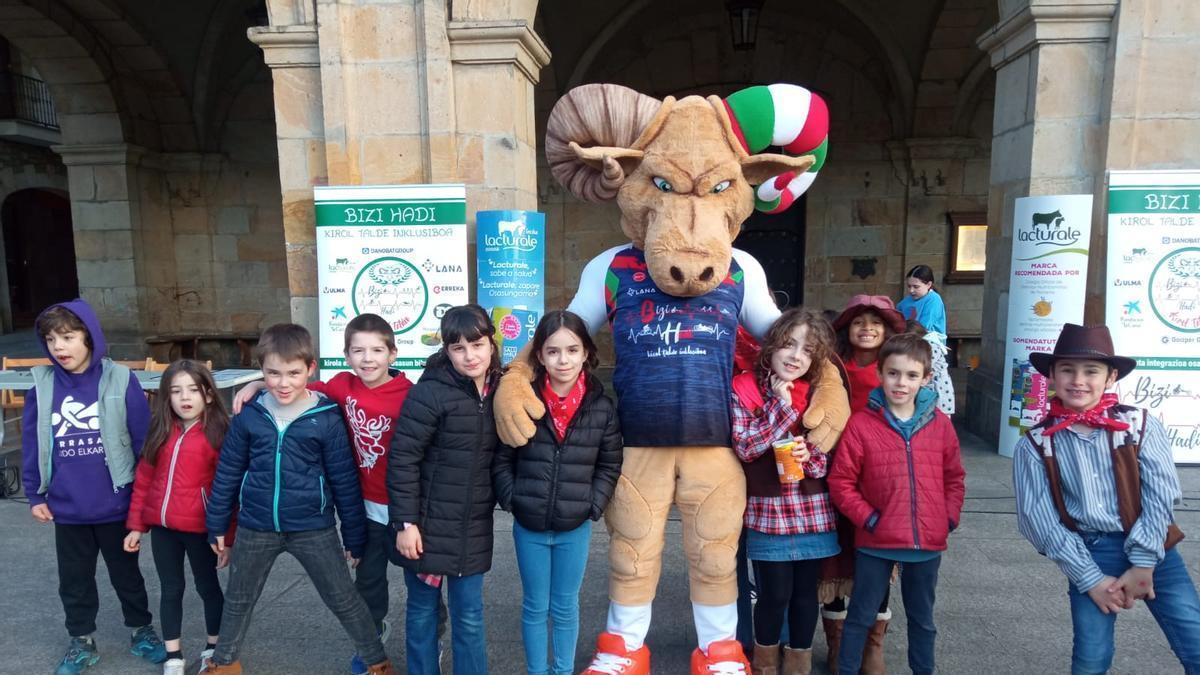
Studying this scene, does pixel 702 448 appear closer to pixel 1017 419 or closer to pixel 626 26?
pixel 1017 419

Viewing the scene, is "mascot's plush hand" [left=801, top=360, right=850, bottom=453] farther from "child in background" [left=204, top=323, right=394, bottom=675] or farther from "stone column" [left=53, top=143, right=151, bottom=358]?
"stone column" [left=53, top=143, right=151, bottom=358]

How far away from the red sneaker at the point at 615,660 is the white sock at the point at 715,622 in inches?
9.5

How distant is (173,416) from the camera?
2613mm

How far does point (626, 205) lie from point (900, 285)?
729cm

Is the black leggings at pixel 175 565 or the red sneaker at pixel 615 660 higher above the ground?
the black leggings at pixel 175 565

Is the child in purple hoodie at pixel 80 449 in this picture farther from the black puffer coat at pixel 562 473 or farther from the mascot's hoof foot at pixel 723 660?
the mascot's hoof foot at pixel 723 660

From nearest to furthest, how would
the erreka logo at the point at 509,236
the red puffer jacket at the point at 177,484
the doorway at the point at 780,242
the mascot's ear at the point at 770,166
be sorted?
the mascot's ear at the point at 770,166 < the red puffer jacket at the point at 177,484 < the erreka logo at the point at 509,236 < the doorway at the point at 780,242

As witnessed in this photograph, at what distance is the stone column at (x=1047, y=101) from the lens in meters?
4.70

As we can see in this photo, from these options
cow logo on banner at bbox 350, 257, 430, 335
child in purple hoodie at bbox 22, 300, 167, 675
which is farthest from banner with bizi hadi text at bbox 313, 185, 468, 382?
child in purple hoodie at bbox 22, 300, 167, 675

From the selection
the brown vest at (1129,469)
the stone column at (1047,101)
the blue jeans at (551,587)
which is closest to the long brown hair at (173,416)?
the blue jeans at (551,587)

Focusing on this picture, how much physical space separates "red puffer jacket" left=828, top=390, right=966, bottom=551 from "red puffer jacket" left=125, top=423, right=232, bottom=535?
7.58ft

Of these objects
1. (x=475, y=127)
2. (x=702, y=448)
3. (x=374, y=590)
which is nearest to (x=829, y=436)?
(x=702, y=448)

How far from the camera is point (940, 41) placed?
8.03m

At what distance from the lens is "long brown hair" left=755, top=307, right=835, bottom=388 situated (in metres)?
2.36
